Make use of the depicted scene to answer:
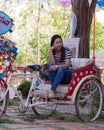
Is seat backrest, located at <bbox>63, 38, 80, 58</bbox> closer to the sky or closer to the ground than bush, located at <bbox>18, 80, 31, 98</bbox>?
closer to the sky

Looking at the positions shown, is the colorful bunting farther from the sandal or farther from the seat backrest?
the sandal

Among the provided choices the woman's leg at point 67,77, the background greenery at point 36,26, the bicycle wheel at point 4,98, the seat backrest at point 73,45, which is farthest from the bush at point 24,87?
the background greenery at point 36,26

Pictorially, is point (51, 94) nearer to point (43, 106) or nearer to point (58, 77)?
point (58, 77)

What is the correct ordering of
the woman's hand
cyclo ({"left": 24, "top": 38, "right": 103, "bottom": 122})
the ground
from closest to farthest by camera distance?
1. the ground
2. cyclo ({"left": 24, "top": 38, "right": 103, "bottom": 122})
3. the woman's hand

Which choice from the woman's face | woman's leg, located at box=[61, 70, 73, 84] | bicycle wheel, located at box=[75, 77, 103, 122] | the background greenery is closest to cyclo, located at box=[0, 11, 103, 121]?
bicycle wheel, located at box=[75, 77, 103, 122]

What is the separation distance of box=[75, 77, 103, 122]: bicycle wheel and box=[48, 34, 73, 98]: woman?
301 millimetres

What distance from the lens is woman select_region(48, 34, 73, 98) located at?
5305mm

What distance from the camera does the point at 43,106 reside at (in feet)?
19.1

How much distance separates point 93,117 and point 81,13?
3.35m

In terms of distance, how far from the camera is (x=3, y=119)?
16.3 ft

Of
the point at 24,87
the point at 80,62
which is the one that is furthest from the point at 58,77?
the point at 24,87

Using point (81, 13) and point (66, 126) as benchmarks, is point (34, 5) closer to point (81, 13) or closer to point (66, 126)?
point (81, 13)

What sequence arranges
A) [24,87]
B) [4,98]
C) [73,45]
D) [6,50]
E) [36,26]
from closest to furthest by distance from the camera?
[4,98], [73,45], [6,50], [24,87], [36,26]

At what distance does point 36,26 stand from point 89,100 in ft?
60.4
